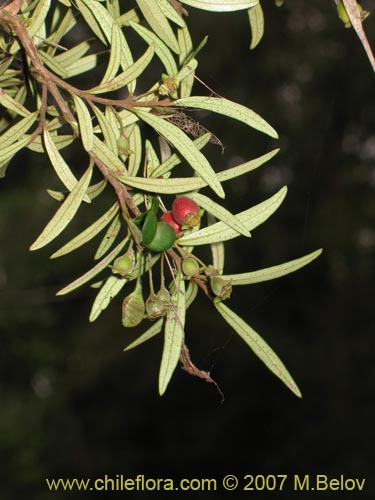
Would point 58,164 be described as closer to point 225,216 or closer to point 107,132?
point 107,132

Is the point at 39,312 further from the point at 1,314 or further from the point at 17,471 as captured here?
the point at 17,471

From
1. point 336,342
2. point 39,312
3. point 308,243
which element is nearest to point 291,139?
point 308,243

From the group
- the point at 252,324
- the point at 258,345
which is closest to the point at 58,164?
the point at 258,345

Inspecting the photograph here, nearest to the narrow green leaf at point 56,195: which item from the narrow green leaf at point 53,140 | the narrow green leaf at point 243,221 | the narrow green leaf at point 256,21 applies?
the narrow green leaf at point 53,140

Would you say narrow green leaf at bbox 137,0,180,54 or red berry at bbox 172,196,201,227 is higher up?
narrow green leaf at bbox 137,0,180,54

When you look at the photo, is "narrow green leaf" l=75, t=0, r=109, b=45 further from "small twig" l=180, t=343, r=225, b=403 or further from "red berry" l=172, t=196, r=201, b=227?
"small twig" l=180, t=343, r=225, b=403

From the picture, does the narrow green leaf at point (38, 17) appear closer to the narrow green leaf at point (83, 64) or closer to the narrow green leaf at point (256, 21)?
the narrow green leaf at point (83, 64)

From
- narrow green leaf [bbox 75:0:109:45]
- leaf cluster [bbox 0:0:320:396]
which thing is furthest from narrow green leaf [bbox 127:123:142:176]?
narrow green leaf [bbox 75:0:109:45]
